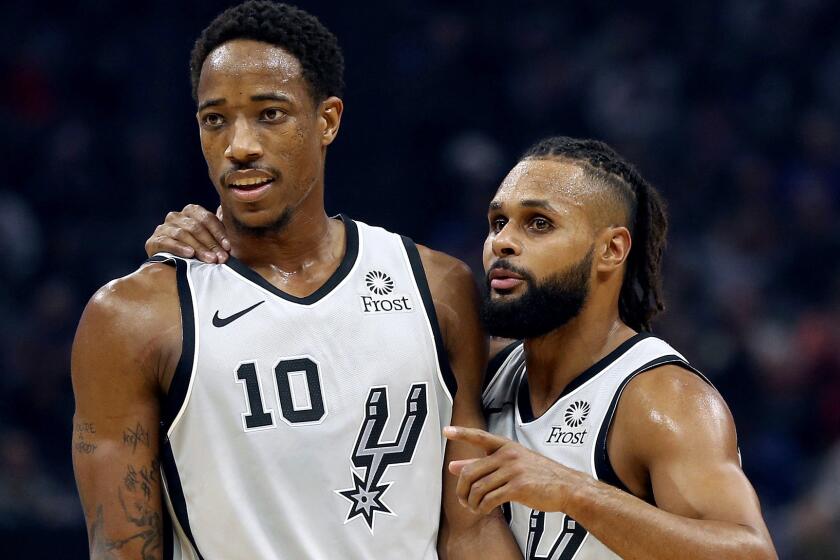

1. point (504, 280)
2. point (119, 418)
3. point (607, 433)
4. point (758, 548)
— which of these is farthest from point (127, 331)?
point (758, 548)

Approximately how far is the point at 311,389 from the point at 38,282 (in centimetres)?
513

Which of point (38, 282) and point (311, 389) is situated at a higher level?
point (38, 282)

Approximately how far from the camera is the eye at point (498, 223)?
12.7ft

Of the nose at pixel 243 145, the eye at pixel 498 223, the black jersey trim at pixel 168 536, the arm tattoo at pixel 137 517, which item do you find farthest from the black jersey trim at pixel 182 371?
the eye at pixel 498 223

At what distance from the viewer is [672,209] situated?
352 inches

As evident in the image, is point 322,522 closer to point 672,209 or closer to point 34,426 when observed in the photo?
point 34,426

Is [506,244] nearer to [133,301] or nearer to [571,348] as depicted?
[571,348]

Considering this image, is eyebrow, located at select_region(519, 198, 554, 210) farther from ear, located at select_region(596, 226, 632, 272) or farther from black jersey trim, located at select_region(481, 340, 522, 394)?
black jersey trim, located at select_region(481, 340, 522, 394)

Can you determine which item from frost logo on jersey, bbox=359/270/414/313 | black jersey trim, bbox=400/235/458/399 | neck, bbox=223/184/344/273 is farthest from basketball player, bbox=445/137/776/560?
neck, bbox=223/184/344/273

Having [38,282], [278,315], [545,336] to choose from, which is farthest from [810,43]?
[278,315]

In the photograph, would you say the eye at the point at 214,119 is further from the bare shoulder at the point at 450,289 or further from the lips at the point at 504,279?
the lips at the point at 504,279

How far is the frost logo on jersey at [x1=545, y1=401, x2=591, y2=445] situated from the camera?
3.57 metres

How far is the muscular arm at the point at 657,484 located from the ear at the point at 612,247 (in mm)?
478

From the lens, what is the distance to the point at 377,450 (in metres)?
3.48
